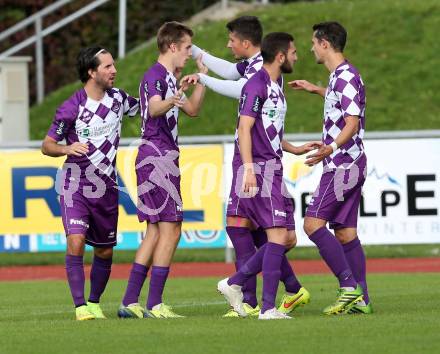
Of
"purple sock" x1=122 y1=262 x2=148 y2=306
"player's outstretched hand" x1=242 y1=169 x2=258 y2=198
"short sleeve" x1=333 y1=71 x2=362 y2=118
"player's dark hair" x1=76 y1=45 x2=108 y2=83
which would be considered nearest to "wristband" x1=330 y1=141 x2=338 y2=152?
"short sleeve" x1=333 y1=71 x2=362 y2=118

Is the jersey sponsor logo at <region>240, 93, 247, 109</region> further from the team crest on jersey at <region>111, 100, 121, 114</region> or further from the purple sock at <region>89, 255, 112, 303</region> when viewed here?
the purple sock at <region>89, 255, 112, 303</region>

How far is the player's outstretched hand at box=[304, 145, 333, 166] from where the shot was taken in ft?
33.7

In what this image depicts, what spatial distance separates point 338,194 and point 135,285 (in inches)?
69.2

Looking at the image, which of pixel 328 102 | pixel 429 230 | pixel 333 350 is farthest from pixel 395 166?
pixel 333 350

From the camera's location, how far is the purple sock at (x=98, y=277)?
11.0 m

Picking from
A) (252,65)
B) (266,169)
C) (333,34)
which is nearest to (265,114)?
(266,169)

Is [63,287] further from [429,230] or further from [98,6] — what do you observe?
[98,6]

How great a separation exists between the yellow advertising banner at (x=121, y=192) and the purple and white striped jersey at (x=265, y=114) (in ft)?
22.9

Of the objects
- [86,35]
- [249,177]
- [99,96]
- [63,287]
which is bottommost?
[63,287]

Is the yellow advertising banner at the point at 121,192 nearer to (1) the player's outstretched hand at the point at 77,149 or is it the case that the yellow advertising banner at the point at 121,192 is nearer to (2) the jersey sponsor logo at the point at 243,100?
(1) the player's outstretched hand at the point at 77,149

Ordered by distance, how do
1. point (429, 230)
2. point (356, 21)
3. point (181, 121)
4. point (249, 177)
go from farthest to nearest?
1. point (356, 21)
2. point (181, 121)
3. point (429, 230)
4. point (249, 177)

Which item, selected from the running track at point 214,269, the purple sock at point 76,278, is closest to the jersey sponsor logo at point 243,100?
the purple sock at point 76,278

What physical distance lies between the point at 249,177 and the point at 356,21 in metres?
16.9

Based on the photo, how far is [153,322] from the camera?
10070 millimetres
